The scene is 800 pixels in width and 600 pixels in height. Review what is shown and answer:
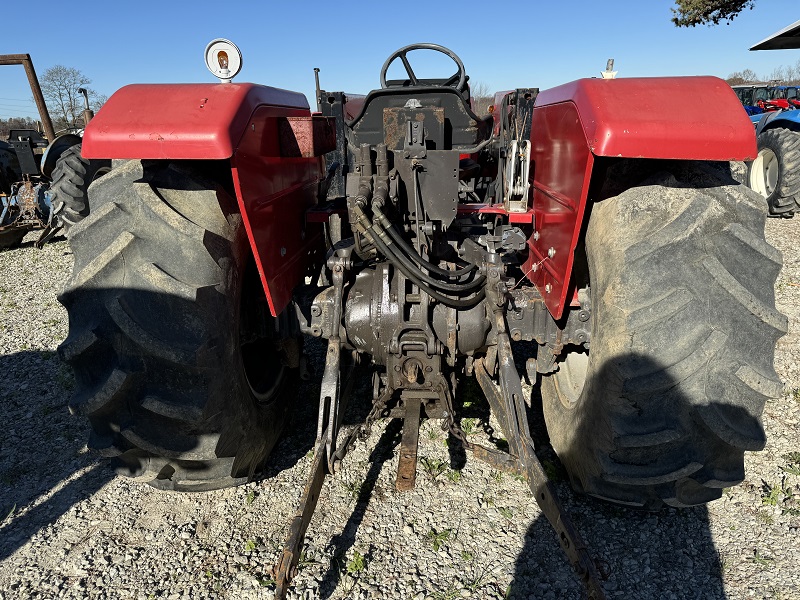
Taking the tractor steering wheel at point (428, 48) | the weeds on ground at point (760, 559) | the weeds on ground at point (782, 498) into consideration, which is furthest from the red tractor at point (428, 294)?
the tractor steering wheel at point (428, 48)

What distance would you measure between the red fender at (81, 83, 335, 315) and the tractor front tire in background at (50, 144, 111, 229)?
454 cm

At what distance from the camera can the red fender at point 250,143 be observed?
185cm

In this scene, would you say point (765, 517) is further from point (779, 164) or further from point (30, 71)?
point (30, 71)

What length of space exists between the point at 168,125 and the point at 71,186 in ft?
17.7

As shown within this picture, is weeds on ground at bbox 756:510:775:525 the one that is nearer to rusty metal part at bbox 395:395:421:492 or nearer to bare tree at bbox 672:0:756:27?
rusty metal part at bbox 395:395:421:492

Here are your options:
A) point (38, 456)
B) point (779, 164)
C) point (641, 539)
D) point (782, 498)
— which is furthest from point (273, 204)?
point (779, 164)

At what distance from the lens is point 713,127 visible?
67.0 inches

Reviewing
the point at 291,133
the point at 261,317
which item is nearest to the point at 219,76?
the point at 291,133

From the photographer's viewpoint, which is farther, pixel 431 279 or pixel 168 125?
pixel 431 279

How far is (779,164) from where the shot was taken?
7.25m

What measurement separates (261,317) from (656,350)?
1.72 metres

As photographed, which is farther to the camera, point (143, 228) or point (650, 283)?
point (143, 228)

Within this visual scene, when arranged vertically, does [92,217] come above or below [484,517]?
above

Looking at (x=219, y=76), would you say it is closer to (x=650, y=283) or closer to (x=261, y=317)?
(x=261, y=317)
